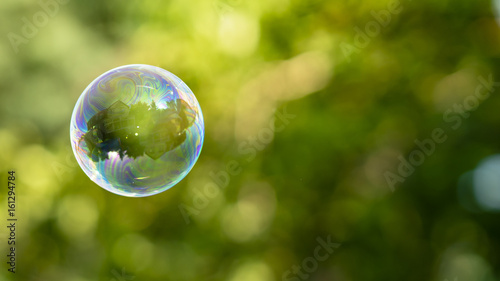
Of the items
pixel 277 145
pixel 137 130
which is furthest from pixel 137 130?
pixel 277 145

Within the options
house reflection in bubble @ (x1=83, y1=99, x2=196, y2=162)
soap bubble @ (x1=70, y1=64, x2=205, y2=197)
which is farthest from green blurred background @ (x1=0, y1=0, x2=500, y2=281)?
house reflection in bubble @ (x1=83, y1=99, x2=196, y2=162)

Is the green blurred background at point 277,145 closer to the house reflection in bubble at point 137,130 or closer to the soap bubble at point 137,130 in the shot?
the soap bubble at point 137,130

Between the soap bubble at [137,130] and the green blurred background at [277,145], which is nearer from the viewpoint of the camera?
the soap bubble at [137,130]

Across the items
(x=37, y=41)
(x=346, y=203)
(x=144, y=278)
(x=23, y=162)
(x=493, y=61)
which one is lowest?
(x=144, y=278)

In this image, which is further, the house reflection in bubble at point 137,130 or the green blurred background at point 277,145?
the green blurred background at point 277,145

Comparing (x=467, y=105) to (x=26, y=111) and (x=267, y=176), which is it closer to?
(x=267, y=176)

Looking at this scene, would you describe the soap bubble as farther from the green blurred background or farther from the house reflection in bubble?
the green blurred background

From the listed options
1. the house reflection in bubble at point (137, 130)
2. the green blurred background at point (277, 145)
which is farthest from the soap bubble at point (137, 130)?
the green blurred background at point (277, 145)

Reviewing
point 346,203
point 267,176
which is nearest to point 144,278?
point 267,176
